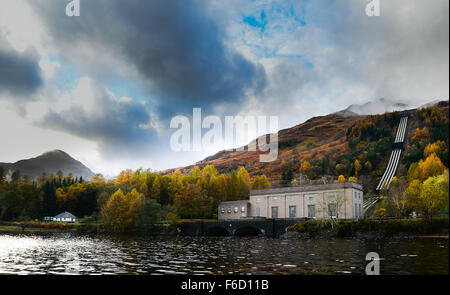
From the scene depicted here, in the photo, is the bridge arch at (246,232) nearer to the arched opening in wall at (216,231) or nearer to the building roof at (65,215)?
the arched opening in wall at (216,231)

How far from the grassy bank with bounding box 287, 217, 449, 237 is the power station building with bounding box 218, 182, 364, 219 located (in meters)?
4.11

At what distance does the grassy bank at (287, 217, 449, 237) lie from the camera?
4378 cm

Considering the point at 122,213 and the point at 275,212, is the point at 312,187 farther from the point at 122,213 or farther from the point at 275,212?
the point at 122,213

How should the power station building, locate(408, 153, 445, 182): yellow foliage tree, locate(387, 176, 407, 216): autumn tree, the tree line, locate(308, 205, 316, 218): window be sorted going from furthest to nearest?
the tree line → locate(308, 205, 316, 218): window → locate(408, 153, 445, 182): yellow foliage tree → the power station building → locate(387, 176, 407, 216): autumn tree

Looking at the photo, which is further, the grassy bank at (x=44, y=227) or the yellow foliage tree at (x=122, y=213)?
the grassy bank at (x=44, y=227)

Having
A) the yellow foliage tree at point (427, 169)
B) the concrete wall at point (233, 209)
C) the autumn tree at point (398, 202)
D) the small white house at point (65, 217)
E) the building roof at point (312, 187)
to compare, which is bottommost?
the small white house at point (65, 217)

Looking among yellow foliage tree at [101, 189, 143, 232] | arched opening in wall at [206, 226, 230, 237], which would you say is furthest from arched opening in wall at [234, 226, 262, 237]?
yellow foliage tree at [101, 189, 143, 232]

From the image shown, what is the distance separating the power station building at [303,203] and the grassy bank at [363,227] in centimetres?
411

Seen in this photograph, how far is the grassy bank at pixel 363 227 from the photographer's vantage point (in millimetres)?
43781

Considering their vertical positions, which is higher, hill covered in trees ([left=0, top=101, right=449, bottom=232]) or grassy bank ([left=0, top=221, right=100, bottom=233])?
hill covered in trees ([left=0, top=101, right=449, bottom=232])

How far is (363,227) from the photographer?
162 feet

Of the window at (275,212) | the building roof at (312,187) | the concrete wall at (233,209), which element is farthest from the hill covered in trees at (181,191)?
the window at (275,212)

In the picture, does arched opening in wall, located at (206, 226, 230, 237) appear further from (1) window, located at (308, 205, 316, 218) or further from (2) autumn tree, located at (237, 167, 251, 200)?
(2) autumn tree, located at (237, 167, 251, 200)
